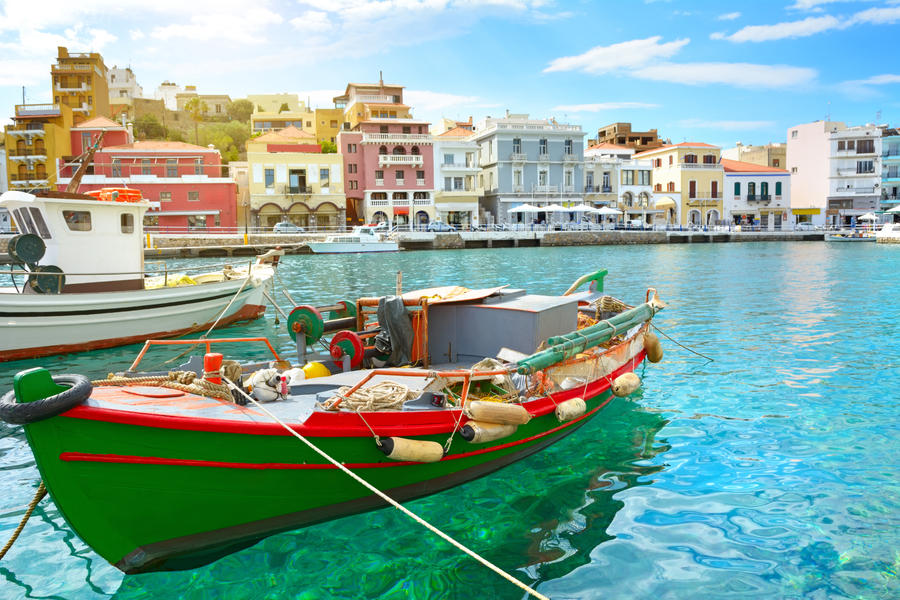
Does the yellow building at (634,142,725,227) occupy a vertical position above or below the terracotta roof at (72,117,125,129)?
below

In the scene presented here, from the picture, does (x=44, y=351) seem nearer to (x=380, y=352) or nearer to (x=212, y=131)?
(x=380, y=352)

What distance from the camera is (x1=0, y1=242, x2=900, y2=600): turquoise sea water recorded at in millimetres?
5449

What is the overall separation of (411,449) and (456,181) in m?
60.7

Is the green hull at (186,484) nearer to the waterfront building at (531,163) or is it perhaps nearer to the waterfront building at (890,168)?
the waterfront building at (531,163)

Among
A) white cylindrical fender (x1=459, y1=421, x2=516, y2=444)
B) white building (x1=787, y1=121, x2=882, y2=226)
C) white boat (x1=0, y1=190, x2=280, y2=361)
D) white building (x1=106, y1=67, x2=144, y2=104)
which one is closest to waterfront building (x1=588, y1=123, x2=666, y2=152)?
white building (x1=787, y1=121, x2=882, y2=226)

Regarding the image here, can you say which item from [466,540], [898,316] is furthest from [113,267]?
[898,316]

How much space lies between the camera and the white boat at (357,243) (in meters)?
49.6

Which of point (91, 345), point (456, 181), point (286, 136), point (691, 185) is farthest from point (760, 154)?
point (91, 345)

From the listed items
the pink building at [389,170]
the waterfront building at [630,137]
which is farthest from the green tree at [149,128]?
the waterfront building at [630,137]

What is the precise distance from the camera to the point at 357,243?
164 feet

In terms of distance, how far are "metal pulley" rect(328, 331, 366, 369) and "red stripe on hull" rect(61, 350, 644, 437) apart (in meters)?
2.47

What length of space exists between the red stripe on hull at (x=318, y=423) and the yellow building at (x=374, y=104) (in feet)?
207

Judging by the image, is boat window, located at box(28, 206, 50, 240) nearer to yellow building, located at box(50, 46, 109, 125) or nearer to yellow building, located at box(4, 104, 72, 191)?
yellow building, located at box(4, 104, 72, 191)

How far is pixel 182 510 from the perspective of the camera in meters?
5.23
